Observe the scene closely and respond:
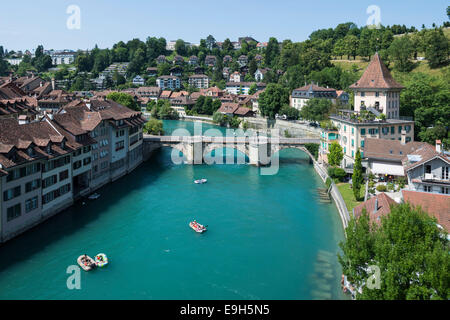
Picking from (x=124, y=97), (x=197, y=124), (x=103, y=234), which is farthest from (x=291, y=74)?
(x=103, y=234)

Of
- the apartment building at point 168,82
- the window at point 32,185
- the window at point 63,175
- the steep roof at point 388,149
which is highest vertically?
the apartment building at point 168,82

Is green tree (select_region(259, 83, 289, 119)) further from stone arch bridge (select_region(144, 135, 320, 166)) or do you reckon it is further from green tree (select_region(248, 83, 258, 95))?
green tree (select_region(248, 83, 258, 95))

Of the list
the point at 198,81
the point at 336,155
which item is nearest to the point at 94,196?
the point at 336,155

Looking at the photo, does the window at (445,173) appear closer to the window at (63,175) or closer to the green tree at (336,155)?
the green tree at (336,155)

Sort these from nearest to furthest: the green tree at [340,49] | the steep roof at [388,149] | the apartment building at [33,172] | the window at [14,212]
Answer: the window at [14,212] < the apartment building at [33,172] < the steep roof at [388,149] < the green tree at [340,49]

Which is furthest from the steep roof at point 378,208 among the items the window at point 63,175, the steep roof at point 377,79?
the steep roof at point 377,79
